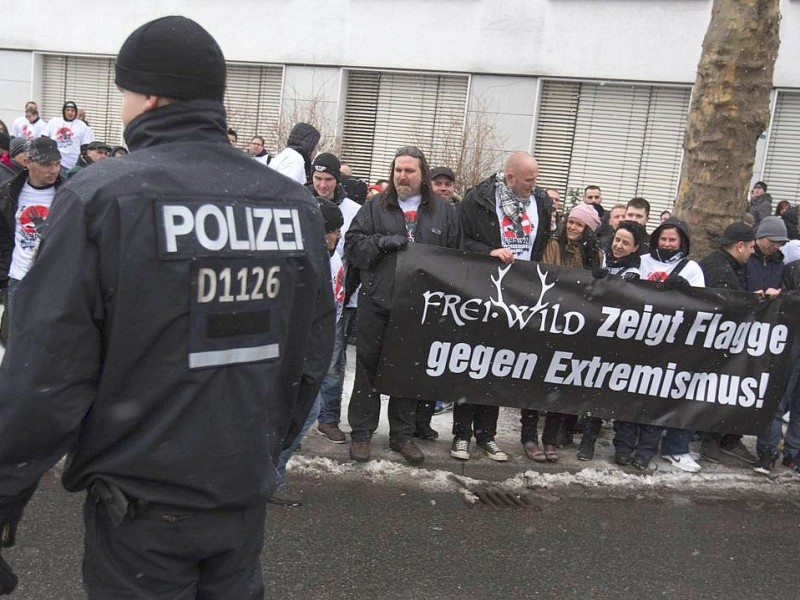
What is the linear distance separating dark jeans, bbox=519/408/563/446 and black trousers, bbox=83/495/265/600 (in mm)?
4018

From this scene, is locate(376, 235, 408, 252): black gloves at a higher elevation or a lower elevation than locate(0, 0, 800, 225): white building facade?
lower

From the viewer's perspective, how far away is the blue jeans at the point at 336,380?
5594 mm

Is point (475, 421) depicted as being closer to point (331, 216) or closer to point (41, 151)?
point (331, 216)

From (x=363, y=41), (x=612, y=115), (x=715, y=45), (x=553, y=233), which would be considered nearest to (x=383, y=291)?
(x=553, y=233)

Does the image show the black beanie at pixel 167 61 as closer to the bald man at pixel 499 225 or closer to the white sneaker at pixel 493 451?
the bald man at pixel 499 225

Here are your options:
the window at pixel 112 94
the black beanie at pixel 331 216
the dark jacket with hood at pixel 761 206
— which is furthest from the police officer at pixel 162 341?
the window at pixel 112 94

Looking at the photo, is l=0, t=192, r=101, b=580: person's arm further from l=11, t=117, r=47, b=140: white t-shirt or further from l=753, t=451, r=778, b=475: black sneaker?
l=11, t=117, r=47, b=140: white t-shirt

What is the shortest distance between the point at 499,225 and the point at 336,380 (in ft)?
5.12

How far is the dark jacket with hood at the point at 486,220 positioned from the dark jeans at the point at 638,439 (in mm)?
1393

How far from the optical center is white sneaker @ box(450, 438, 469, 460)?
18.6 feet

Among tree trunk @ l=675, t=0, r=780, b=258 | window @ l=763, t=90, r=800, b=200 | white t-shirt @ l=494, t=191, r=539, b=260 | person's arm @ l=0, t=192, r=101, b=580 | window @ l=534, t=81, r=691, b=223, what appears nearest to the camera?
person's arm @ l=0, t=192, r=101, b=580

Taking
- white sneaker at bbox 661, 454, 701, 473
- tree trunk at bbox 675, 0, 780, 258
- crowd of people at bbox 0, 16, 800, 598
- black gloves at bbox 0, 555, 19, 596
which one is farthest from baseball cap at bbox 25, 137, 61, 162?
tree trunk at bbox 675, 0, 780, 258

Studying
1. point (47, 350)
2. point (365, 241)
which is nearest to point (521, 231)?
point (365, 241)

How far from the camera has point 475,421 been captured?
591 cm
